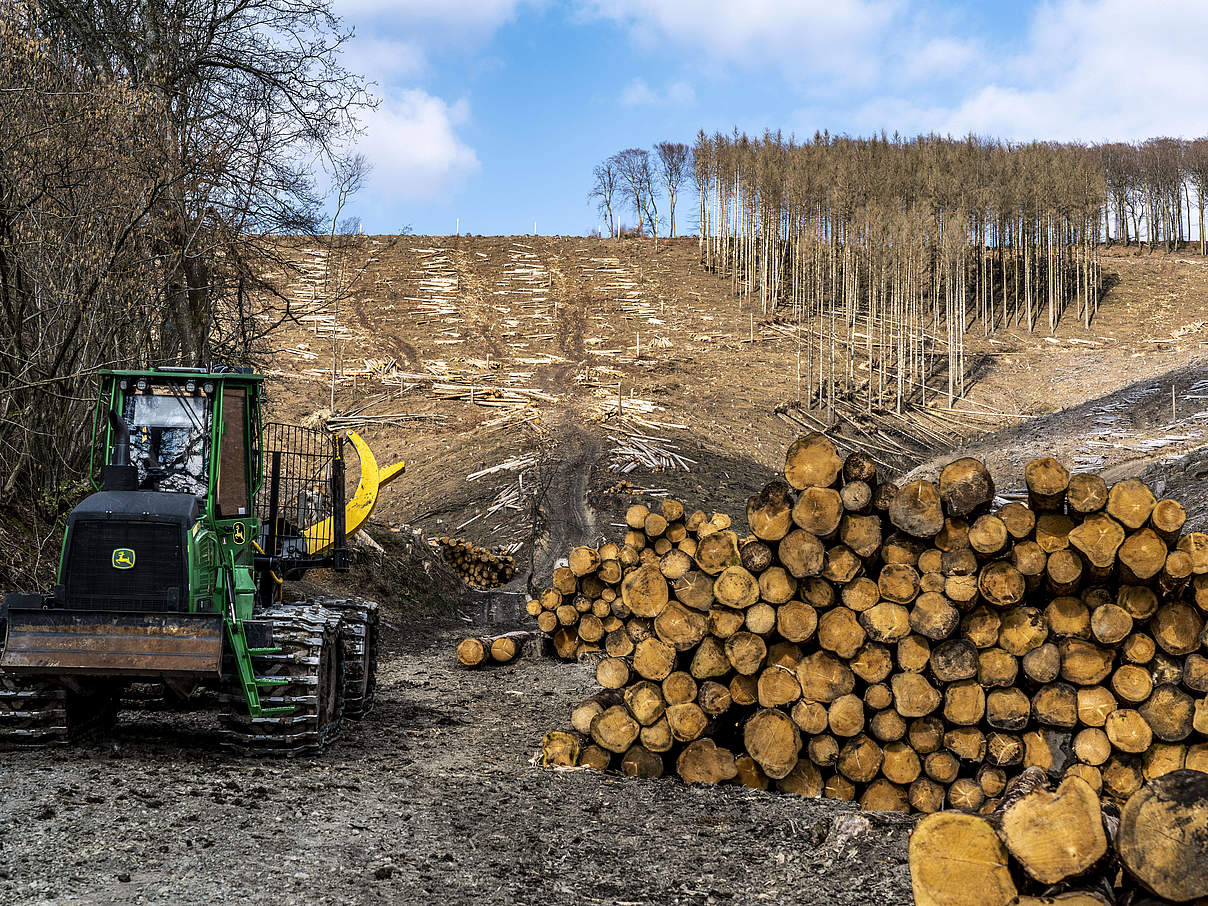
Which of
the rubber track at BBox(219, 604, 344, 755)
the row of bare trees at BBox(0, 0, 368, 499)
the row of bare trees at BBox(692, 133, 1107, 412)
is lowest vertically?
the rubber track at BBox(219, 604, 344, 755)

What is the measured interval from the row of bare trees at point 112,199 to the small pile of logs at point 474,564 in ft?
19.9

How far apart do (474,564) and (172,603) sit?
46.0 feet

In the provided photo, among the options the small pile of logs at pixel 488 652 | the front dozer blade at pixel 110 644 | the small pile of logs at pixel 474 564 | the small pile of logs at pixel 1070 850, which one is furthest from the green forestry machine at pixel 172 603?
the small pile of logs at pixel 474 564

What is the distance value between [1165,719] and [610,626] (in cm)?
738

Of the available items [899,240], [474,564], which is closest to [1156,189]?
[899,240]

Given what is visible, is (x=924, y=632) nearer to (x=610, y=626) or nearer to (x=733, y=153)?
(x=610, y=626)

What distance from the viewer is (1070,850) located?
3379 mm

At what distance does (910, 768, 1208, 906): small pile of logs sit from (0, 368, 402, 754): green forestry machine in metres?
5.10

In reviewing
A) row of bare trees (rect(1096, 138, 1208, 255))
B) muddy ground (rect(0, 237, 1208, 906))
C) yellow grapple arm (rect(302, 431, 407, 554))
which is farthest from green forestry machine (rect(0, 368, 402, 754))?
row of bare trees (rect(1096, 138, 1208, 255))

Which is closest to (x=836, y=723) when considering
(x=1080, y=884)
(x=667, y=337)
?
(x=1080, y=884)

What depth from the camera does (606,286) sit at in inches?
1945

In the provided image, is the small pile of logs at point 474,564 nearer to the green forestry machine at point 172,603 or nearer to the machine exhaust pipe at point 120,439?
the green forestry machine at point 172,603

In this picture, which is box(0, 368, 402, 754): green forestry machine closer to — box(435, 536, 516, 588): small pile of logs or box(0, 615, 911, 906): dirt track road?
box(0, 615, 911, 906): dirt track road

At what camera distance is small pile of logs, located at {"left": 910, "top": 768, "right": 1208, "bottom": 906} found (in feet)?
10.2
